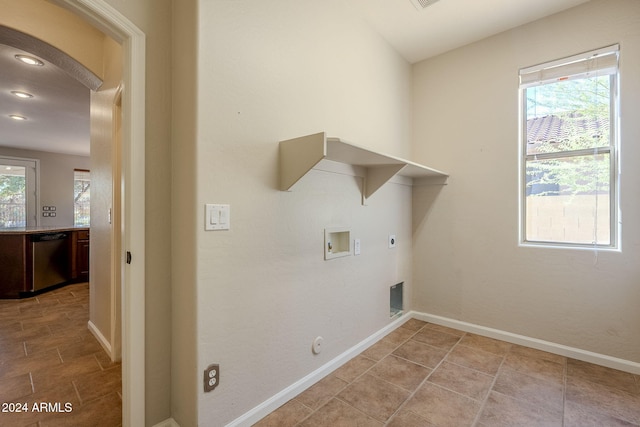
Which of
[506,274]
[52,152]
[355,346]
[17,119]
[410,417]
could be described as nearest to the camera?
[410,417]

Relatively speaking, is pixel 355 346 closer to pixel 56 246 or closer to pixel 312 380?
pixel 312 380

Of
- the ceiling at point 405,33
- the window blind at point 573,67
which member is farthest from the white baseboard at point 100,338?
the window blind at point 573,67

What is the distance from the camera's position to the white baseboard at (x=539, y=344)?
2107 mm

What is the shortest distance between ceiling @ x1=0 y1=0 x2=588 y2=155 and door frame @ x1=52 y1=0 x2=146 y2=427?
5.50 feet

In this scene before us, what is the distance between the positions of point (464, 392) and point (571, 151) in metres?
2.10

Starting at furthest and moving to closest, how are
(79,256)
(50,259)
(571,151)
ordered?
(79,256)
(50,259)
(571,151)

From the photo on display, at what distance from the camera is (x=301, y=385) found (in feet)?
5.98

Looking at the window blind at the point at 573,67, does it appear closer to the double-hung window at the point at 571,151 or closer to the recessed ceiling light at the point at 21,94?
the double-hung window at the point at 571,151

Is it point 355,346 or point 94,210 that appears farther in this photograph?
point 94,210

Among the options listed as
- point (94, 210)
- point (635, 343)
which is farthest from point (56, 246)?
point (635, 343)

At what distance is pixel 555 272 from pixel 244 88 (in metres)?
2.77

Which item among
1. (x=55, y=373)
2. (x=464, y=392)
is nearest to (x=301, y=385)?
(x=464, y=392)

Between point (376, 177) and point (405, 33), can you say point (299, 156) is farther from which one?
point (405, 33)

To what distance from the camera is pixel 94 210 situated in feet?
8.82
